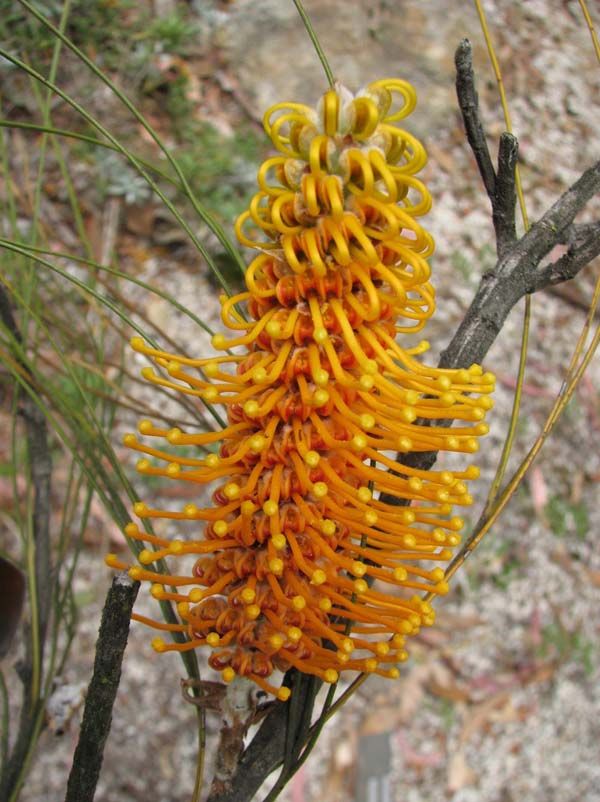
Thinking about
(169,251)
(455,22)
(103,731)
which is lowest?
(103,731)

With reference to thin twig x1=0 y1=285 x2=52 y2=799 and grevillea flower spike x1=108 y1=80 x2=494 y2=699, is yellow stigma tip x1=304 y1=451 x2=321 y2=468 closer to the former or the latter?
grevillea flower spike x1=108 y1=80 x2=494 y2=699

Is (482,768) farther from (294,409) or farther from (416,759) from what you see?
(294,409)

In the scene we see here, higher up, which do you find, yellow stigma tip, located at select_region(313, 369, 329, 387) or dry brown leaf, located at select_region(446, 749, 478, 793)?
yellow stigma tip, located at select_region(313, 369, 329, 387)

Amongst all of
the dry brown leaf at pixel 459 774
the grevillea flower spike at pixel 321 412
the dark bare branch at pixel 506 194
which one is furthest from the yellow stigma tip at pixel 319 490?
the dry brown leaf at pixel 459 774

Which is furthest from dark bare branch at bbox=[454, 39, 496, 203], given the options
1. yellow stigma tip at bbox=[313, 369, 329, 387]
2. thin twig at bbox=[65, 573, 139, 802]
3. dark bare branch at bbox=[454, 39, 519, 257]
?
thin twig at bbox=[65, 573, 139, 802]

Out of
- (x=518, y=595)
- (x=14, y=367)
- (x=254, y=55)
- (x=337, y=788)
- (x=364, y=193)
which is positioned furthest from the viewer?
(x=254, y=55)

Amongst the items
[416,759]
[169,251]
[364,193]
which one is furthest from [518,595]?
[364,193]

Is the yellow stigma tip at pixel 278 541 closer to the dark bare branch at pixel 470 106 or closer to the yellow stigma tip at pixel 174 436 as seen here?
the yellow stigma tip at pixel 174 436
